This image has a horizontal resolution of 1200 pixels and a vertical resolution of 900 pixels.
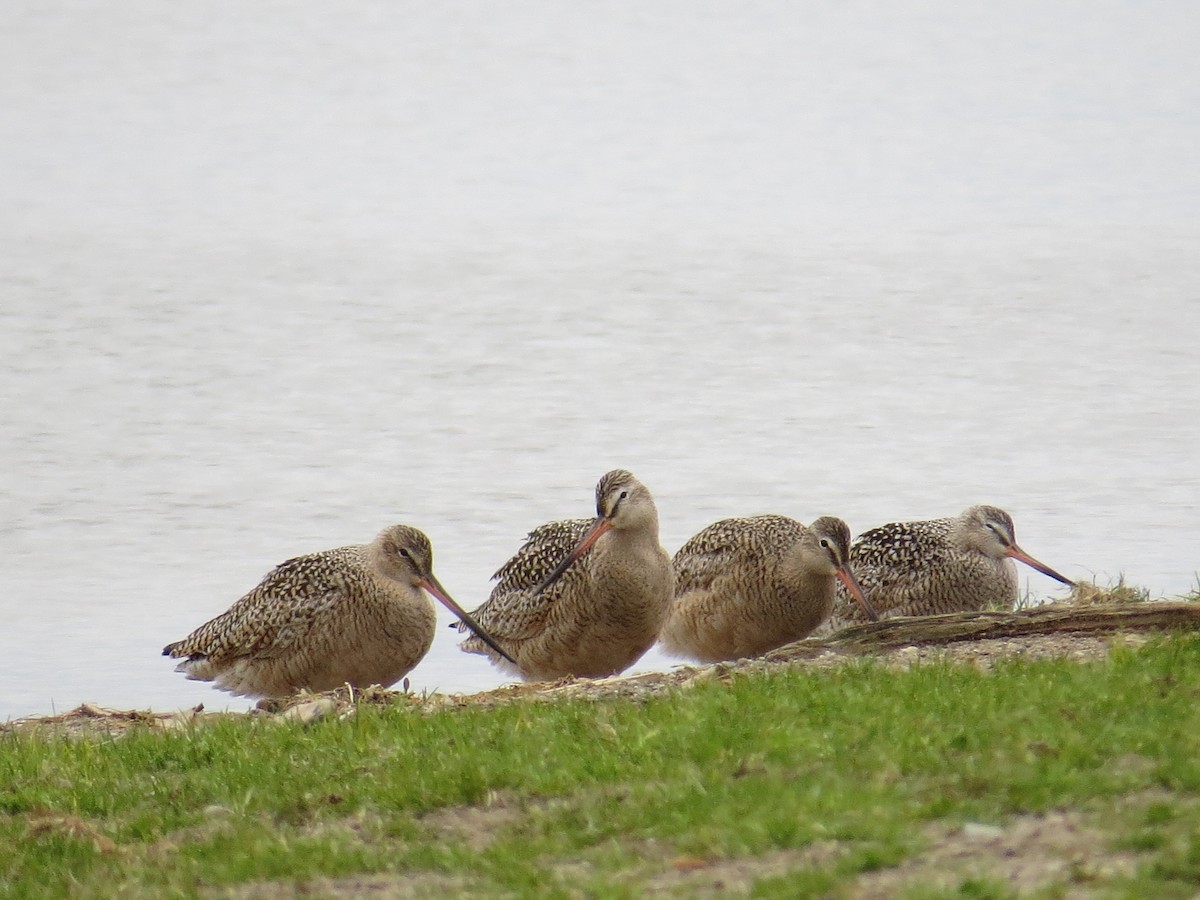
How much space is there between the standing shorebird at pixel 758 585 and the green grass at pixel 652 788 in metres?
2.86

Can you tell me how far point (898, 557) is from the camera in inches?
480

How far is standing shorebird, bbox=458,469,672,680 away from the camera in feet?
36.1

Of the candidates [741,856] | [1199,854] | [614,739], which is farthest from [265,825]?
[1199,854]

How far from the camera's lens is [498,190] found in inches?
1410

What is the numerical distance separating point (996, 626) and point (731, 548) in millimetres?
2338

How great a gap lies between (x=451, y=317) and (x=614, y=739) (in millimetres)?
17127

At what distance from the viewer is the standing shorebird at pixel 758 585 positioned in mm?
11352

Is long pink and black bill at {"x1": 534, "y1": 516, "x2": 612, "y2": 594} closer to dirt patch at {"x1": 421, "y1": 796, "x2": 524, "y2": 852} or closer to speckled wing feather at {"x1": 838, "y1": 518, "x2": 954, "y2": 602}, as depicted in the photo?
speckled wing feather at {"x1": 838, "y1": 518, "x2": 954, "y2": 602}

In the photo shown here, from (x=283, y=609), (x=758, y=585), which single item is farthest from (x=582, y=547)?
(x=283, y=609)

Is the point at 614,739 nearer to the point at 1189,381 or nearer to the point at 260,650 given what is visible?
the point at 260,650

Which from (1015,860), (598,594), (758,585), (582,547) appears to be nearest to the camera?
(1015,860)

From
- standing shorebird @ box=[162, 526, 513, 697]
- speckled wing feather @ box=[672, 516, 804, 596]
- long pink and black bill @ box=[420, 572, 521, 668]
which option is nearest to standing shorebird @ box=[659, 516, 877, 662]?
speckled wing feather @ box=[672, 516, 804, 596]

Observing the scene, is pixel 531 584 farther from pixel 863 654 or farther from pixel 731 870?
pixel 731 870

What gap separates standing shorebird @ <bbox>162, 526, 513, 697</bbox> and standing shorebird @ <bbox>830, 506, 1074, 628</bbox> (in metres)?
2.42
